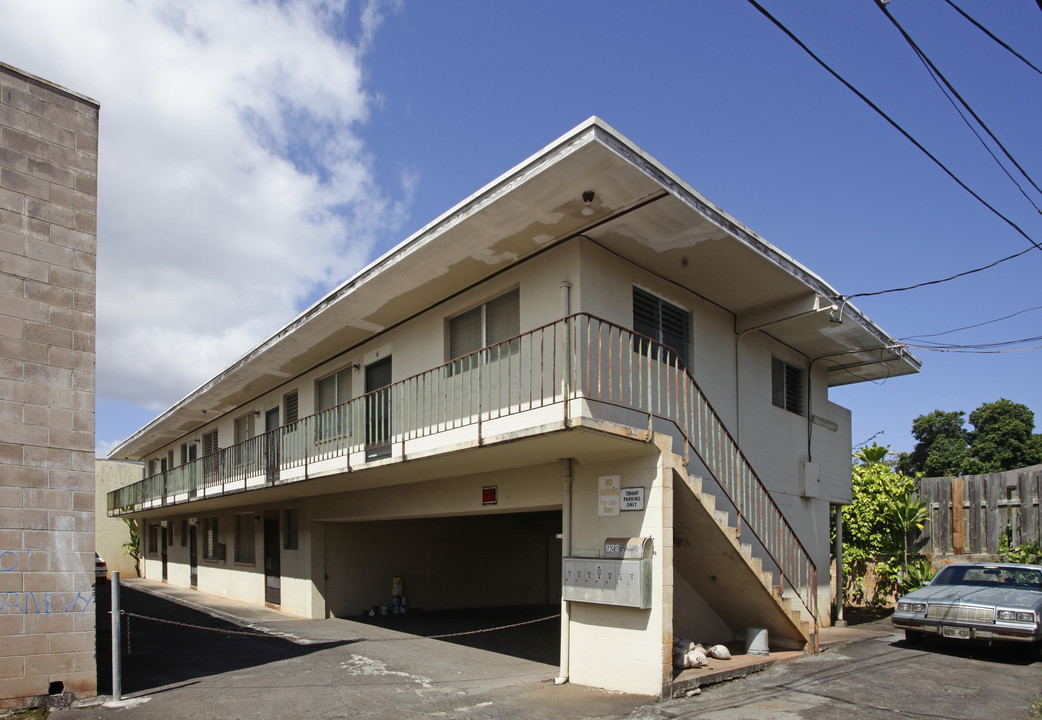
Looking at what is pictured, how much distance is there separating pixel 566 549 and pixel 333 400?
7.43 m

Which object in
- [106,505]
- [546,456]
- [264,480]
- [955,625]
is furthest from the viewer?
[106,505]

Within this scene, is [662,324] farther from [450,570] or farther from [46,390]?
[450,570]

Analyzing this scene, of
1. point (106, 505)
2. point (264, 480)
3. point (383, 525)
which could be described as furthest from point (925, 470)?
point (106, 505)

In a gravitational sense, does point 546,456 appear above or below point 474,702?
above

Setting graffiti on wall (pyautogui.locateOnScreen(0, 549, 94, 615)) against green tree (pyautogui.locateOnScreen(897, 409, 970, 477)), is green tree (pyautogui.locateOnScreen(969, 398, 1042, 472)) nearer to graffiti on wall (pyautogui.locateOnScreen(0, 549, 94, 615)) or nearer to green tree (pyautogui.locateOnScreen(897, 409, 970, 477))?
green tree (pyautogui.locateOnScreen(897, 409, 970, 477))

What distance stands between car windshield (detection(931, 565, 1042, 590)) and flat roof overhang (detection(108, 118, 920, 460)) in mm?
3875

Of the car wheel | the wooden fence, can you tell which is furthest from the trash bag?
the wooden fence

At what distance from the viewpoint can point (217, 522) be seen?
74.9 feet

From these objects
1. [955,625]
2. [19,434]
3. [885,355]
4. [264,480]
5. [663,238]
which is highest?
[663,238]

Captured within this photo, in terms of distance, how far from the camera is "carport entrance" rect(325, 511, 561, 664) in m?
16.0

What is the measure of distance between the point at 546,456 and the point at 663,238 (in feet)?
9.89

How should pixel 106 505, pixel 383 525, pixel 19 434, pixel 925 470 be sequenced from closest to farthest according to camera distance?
pixel 19 434
pixel 383 525
pixel 106 505
pixel 925 470

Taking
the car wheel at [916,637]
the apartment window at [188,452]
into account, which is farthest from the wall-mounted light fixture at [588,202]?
the apartment window at [188,452]

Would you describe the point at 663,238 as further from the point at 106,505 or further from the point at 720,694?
the point at 106,505
